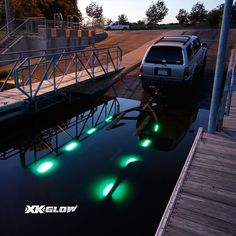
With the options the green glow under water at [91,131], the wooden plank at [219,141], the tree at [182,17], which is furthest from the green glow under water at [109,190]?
the tree at [182,17]

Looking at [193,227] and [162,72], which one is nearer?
[193,227]

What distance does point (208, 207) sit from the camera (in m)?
3.45

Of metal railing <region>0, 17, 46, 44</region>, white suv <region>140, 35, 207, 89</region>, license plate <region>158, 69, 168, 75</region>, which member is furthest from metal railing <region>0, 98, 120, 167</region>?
metal railing <region>0, 17, 46, 44</region>

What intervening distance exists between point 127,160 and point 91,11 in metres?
82.9

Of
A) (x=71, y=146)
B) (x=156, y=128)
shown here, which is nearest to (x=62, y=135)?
(x=71, y=146)

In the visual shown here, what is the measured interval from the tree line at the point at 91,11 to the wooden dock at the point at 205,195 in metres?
27.9

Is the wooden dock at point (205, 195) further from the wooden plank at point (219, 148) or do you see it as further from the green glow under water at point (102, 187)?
the green glow under water at point (102, 187)

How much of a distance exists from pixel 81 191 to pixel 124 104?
17.3 ft

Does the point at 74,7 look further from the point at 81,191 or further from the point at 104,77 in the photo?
the point at 81,191

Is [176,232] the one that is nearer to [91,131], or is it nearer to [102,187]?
[102,187]

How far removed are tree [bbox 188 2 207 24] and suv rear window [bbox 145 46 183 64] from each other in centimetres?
6478

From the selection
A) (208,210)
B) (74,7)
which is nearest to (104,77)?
(208,210)

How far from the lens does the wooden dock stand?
311 cm

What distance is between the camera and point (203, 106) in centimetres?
891
